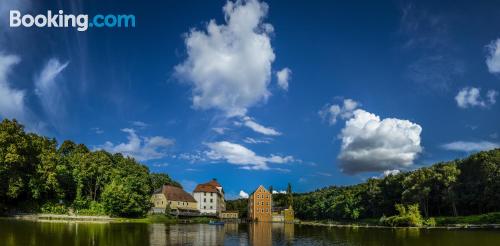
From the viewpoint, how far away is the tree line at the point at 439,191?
77.2 meters

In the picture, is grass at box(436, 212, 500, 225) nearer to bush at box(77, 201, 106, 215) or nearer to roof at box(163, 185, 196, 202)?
bush at box(77, 201, 106, 215)

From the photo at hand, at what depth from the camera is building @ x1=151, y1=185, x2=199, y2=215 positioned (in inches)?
4424

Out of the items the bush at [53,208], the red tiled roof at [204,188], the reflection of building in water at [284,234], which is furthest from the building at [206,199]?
the reflection of building in water at [284,234]

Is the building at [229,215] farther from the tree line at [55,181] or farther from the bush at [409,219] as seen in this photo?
the bush at [409,219]

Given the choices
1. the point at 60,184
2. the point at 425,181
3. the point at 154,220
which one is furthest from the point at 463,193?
the point at 60,184

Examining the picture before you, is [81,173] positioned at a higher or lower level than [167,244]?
higher

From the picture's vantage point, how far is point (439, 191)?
8656 cm

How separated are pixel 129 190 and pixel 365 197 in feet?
196

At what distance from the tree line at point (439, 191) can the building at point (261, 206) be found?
893 inches

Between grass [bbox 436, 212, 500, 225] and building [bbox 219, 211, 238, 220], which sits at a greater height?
grass [bbox 436, 212, 500, 225]

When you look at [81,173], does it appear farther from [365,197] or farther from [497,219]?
[497,219]

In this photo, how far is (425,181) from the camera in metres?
85.2

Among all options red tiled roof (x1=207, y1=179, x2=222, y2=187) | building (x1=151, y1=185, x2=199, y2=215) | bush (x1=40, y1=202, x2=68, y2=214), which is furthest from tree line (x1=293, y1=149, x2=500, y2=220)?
bush (x1=40, y1=202, x2=68, y2=214)

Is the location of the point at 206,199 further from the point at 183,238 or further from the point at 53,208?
the point at 183,238
